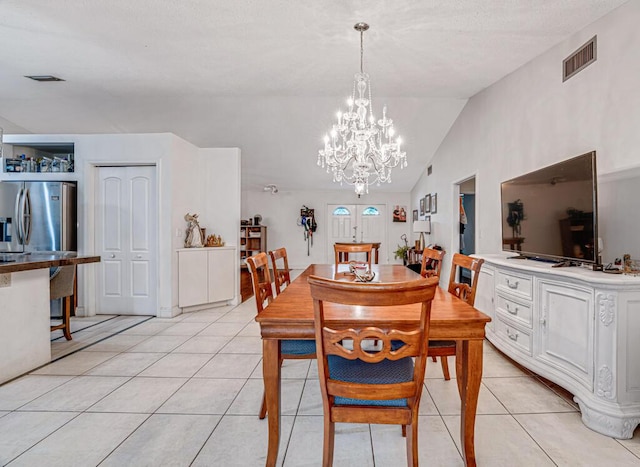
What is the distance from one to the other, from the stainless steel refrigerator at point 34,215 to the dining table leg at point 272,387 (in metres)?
3.91

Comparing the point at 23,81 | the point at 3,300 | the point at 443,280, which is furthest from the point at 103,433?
the point at 443,280

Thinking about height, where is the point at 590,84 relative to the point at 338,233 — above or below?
above

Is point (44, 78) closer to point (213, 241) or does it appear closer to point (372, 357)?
point (213, 241)

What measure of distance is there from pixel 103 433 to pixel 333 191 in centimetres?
811

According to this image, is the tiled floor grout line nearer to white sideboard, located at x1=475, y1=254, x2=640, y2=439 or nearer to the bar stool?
white sideboard, located at x1=475, y1=254, x2=640, y2=439

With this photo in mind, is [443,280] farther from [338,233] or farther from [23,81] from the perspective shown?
[23,81]

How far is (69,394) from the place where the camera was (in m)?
2.26

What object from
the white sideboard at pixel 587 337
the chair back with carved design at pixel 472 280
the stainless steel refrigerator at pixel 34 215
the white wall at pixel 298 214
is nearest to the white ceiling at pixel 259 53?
the stainless steel refrigerator at pixel 34 215

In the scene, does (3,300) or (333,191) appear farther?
(333,191)

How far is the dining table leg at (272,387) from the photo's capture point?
1410 millimetres

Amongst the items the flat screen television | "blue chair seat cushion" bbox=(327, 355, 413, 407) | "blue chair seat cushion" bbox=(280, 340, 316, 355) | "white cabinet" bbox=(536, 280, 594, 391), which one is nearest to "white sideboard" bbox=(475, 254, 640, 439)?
"white cabinet" bbox=(536, 280, 594, 391)

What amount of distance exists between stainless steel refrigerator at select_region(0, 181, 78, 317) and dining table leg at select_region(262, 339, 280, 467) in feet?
12.8

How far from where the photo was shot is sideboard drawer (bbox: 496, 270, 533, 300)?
2396 millimetres

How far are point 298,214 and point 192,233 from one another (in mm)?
5058
